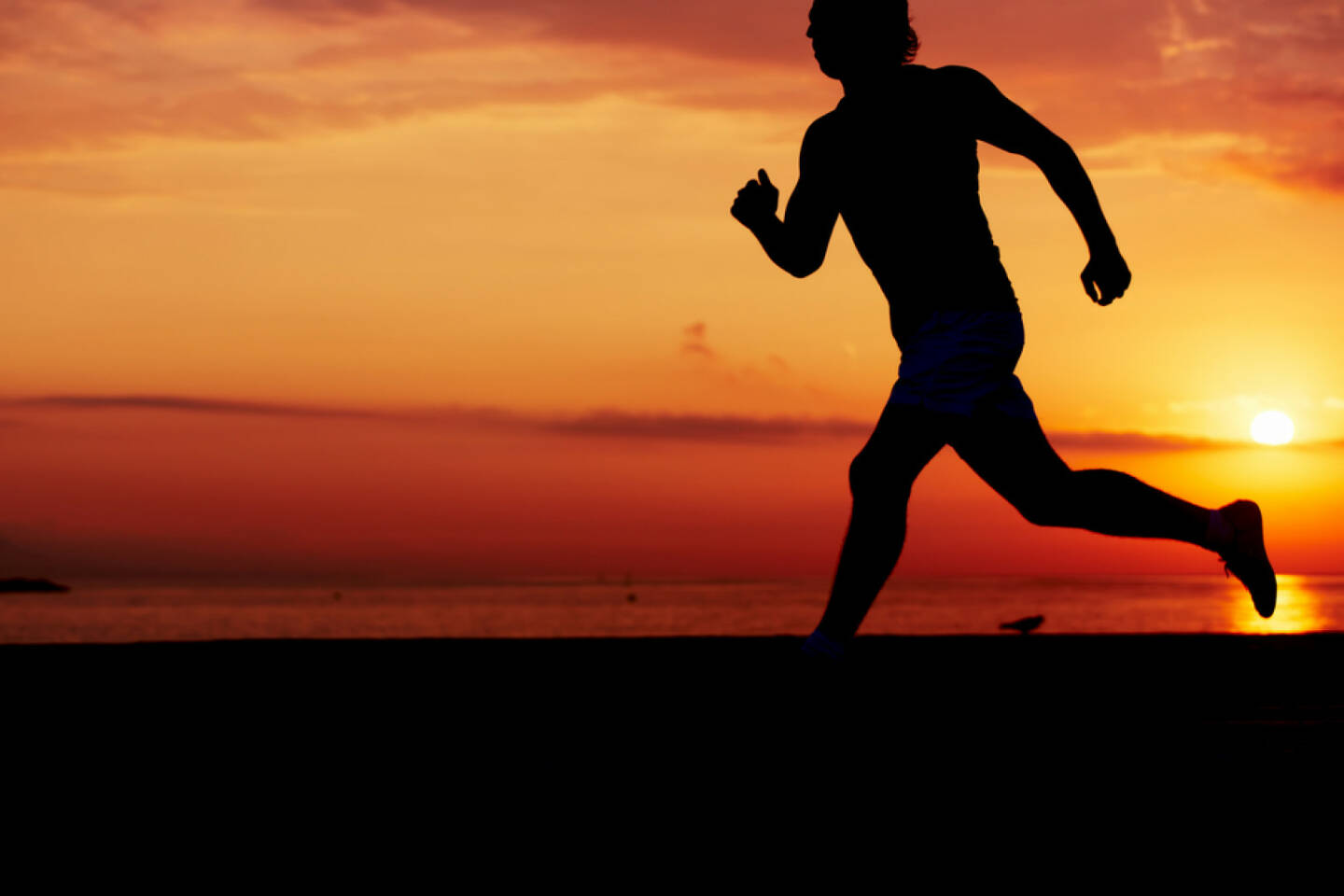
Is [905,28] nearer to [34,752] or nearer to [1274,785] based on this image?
[1274,785]

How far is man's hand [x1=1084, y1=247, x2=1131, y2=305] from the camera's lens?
4242mm

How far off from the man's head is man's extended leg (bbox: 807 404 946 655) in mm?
1020

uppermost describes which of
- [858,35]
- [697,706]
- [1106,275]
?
[858,35]

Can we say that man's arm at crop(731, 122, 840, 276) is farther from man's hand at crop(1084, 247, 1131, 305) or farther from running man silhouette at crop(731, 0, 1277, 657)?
man's hand at crop(1084, 247, 1131, 305)

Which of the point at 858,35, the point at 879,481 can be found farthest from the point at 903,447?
the point at 858,35

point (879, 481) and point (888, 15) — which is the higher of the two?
point (888, 15)

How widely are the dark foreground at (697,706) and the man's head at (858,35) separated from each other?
1.74 meters

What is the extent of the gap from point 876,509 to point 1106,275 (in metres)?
0.91

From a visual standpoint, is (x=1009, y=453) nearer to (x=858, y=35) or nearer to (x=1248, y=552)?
(x=1248, y=552)

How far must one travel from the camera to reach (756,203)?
446 centimetres

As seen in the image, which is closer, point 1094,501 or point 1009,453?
point 1009,453

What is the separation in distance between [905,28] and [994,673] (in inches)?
93.4

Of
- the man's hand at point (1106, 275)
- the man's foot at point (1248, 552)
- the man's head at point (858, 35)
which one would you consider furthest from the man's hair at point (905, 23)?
the man's foot at point (1248, 552)

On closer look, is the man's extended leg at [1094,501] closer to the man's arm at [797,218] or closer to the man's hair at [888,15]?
the man's arm at [797,218]
